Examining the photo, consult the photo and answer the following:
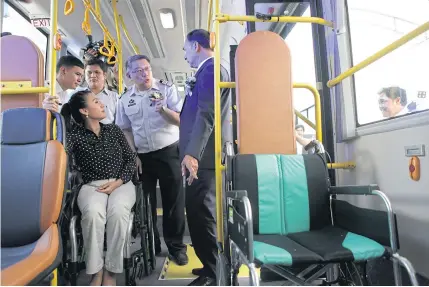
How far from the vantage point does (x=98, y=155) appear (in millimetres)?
2213

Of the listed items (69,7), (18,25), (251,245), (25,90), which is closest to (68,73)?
(69,7)

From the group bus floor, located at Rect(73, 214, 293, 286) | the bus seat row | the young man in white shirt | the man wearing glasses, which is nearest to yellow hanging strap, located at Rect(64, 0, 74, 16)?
the bus seat row

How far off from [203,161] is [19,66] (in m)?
1.28

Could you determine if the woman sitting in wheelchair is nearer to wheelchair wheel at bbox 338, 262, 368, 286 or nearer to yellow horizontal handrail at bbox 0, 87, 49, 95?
yellow horizontal handrail at bbox 0, 87, 49, 95

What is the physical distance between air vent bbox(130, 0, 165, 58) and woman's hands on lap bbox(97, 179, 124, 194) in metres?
3.15

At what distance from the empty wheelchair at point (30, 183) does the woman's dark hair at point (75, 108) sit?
24.7 inches

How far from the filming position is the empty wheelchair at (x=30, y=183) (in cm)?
148

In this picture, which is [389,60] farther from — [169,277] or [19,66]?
[19,66]

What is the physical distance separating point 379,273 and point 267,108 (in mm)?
1206

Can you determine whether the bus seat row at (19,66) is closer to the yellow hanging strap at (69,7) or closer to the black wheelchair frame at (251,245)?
the yellow hanging strap at (69,7)

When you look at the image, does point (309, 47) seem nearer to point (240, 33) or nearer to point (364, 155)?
point (364, 155)

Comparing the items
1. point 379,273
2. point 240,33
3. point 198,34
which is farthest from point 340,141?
point 240,33

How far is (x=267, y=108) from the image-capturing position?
6.42 feet

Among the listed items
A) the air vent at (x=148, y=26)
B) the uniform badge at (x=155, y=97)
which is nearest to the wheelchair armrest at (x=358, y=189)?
the uniform badge at (x=155, y=97)
